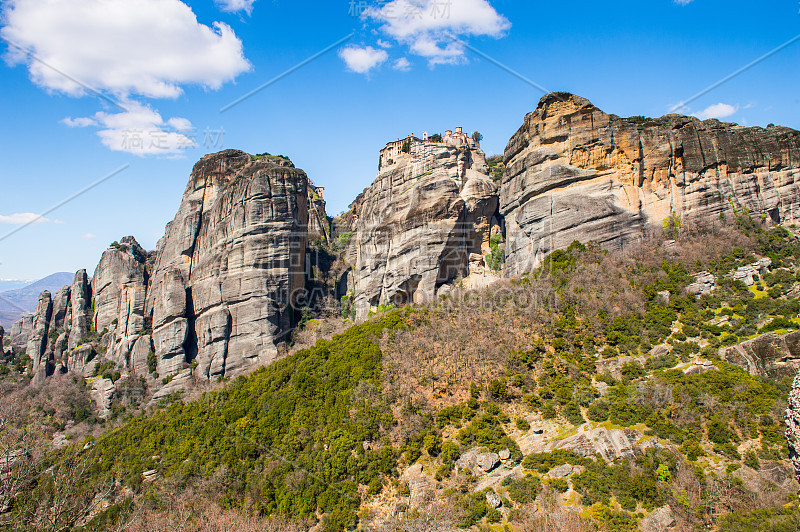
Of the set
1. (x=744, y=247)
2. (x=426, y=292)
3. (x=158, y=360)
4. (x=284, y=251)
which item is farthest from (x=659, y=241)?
(x=158, y=360)

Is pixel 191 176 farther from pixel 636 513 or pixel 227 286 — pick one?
pixel 636 513

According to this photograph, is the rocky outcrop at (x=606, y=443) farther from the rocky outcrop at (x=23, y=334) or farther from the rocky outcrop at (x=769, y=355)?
the rocky outcrop at (x=23, y=334)

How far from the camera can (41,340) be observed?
60.5m

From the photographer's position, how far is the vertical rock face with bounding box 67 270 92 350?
57.8 m

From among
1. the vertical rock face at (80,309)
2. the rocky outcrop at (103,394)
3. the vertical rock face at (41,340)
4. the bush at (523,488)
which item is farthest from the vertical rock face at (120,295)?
the bush at (523,488)

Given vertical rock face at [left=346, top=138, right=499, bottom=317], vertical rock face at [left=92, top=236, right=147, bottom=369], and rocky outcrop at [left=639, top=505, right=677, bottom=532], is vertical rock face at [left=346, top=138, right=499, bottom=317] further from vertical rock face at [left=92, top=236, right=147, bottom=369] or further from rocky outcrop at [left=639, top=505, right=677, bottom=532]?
rocky outcrop at [left=639, top=505, right=677, bottom=532]

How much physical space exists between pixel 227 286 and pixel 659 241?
39.0 metres

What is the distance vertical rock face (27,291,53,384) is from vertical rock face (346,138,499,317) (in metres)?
38.6

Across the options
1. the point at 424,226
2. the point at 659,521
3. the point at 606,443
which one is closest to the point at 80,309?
the point at 424,226

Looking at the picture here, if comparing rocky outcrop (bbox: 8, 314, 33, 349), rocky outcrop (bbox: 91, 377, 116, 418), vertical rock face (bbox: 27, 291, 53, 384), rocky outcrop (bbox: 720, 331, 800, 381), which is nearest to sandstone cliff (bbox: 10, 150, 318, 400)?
vertical rock face (bbox: 27, 291, 53, 384)

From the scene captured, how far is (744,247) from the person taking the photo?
3309 cm

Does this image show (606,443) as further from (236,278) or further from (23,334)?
(23,334)

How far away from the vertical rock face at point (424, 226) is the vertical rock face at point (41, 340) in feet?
127

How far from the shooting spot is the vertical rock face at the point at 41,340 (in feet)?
187
